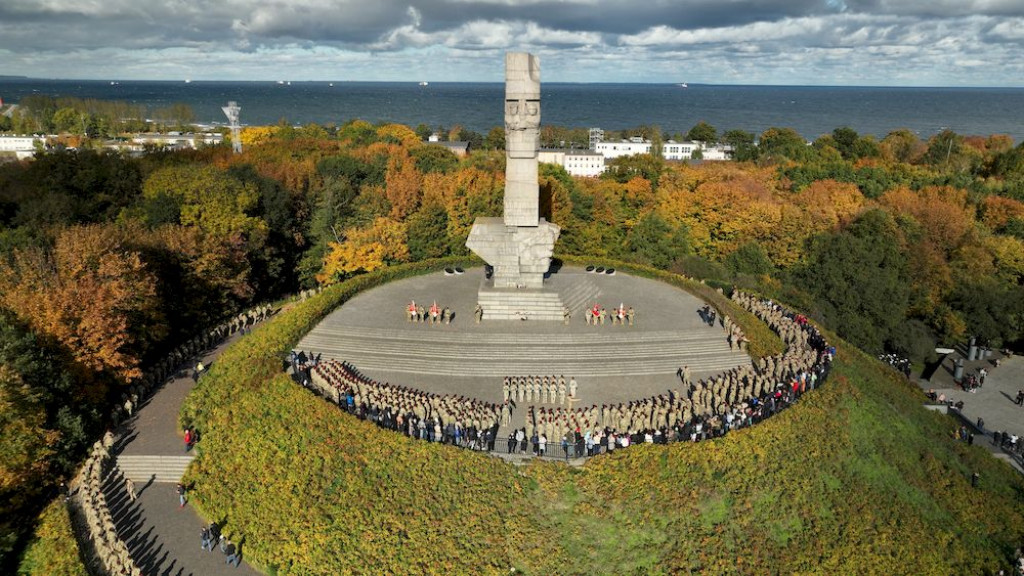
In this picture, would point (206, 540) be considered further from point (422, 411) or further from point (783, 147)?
point (783, 147)

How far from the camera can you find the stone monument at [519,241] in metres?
33.2

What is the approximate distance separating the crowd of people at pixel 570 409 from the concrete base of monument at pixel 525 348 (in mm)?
1246

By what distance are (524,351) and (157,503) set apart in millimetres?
15964

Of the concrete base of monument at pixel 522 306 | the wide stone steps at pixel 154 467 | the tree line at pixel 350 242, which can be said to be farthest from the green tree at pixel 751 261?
the wide stone steps at pixel 154 467

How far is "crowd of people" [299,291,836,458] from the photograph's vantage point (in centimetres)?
2281

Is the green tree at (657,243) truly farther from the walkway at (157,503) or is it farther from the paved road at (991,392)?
the walkway at (157,503)

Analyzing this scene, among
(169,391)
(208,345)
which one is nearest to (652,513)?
(169,391)

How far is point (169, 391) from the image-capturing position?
1184 inches

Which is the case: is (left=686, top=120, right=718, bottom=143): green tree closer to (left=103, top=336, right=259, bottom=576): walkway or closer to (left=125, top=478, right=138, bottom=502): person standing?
(left=103, top=336, right=259, bottom=576): walkway

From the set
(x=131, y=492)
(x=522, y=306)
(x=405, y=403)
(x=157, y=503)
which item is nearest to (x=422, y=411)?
(x=405, y=403)

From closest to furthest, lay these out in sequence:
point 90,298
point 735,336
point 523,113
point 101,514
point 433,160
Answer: point 101,514 → point 90,298 → point 735,336 → point 523,113 → point 433,160

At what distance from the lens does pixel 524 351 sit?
30703mm

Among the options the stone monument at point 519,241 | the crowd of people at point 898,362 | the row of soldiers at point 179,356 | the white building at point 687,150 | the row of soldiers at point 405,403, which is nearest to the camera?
the row of soldiers at point 405,403

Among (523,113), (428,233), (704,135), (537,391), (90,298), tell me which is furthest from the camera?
(704,135)
